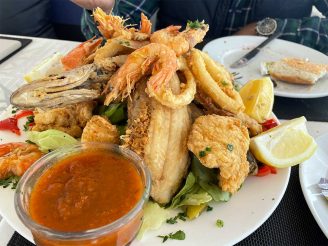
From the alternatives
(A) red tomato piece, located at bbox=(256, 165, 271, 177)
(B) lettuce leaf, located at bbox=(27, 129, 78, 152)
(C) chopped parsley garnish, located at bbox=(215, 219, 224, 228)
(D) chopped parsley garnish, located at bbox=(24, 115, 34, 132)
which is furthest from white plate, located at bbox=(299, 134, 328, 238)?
(D) chopped parsley garnish, located at bbox=(24, 115, 34, 132)

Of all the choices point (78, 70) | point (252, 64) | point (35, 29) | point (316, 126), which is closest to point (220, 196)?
point (78, 70)

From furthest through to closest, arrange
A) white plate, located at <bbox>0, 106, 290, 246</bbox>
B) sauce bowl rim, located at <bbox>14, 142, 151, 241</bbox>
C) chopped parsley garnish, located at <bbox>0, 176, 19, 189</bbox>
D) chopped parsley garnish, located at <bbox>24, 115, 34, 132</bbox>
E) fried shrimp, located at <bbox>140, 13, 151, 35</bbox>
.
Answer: chopped parsley garnish, located at <bbox>24, 115, 34, 132</bbox>
fried shrimp, located at <bbox>140, 13, 151, 35</bbox>
chopped parsley garnish, located at <bbox>0, 176, 19, 189</bbox>
white plate, located at <bbox>0, 106, 290, 246</bbox>
sauce bowl rim, located at <bbox>14, 142, 151, 241</bbox>

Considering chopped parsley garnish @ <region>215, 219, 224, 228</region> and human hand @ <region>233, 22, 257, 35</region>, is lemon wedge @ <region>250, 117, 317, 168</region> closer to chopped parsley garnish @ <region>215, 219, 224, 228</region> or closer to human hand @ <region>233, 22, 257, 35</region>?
chopped parsley garnish @ <region>215, 219, 224, 228</region>

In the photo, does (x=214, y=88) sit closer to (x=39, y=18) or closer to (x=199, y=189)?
(x=199, y=189)

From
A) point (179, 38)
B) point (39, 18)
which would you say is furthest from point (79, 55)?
point (39, 18)

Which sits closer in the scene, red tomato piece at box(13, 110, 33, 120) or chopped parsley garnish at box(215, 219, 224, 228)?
chopped parsley garnish at box(215, 219, 224, 228)

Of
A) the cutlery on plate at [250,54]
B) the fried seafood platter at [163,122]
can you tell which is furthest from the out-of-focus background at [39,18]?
the fried seafood platter at [163,122]

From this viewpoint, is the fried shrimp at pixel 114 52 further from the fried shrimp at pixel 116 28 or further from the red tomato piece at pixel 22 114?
the red tomato piece at pixel 22 114
